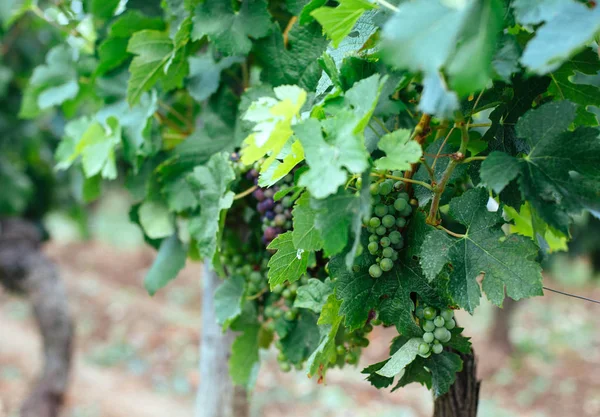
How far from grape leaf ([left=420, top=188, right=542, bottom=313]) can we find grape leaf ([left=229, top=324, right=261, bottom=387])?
0.59m

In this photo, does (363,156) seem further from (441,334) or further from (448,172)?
(441,334)

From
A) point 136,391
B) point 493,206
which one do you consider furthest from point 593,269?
point 493,206

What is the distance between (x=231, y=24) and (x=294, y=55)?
0.14m

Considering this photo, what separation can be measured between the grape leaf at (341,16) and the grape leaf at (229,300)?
0.60 m

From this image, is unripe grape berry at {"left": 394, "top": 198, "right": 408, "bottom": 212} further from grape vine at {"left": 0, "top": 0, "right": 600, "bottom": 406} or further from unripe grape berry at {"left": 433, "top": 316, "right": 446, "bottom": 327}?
unripe grape berry at {"left": 433, "top": 316, "right": 446, "bottom": 327}

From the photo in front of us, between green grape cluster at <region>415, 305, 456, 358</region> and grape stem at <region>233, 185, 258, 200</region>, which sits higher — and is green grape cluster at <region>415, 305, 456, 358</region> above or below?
above

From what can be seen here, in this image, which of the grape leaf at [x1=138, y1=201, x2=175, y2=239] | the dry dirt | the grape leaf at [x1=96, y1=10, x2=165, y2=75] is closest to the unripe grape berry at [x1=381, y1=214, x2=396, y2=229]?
the grape leaf at [x1=138, y1=201, x2=175, y2=239]

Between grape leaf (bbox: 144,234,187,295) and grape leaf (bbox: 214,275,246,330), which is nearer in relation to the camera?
grape leaf (bbox: 214,275,246,330)

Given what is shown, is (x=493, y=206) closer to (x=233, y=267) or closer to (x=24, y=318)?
(x=233, y=267)

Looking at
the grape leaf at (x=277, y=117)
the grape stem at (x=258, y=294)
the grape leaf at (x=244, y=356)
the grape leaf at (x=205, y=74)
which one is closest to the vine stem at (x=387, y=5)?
the grape leaf at (x=277, y=117)

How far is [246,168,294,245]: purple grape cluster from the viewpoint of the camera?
1.02 meters

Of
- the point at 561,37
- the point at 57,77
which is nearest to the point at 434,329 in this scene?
the point at 561,37

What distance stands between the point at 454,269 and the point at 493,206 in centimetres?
46

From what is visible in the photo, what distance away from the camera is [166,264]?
1340 mm
